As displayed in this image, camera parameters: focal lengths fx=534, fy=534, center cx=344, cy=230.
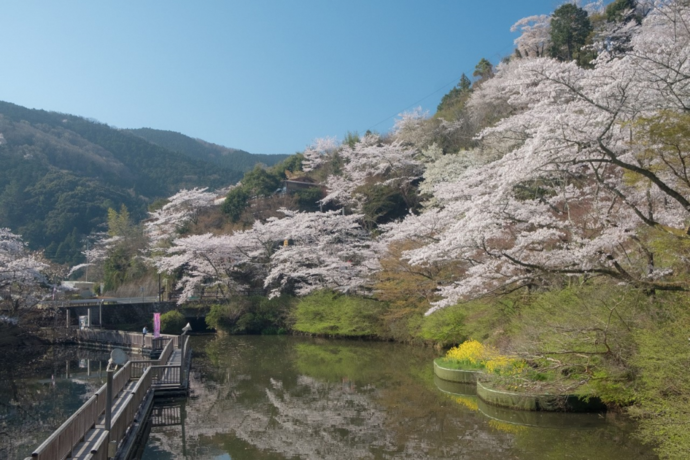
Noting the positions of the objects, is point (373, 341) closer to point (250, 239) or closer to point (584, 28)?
point (250, 239)

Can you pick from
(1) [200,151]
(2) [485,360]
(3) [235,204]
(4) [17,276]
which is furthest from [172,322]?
(1) [200,151]

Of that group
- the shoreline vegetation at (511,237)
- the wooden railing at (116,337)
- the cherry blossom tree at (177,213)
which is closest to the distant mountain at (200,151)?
the shoreline vegetation at (511,237)

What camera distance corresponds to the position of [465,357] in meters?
16.6

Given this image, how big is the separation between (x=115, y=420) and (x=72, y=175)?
214ft

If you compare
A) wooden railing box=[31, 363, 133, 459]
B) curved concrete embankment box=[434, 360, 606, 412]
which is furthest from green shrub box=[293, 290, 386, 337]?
wooden railing box=[31, 363, 133, 459]

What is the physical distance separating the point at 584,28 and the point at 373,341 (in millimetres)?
23455

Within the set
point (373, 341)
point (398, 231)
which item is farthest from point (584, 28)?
point (373, 341)

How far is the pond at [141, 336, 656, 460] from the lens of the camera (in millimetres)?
9914

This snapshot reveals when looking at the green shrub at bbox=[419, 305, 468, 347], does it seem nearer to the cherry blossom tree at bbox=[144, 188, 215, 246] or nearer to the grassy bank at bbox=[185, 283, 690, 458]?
the grassy bank at bbox=[185, 283, 690, 458]

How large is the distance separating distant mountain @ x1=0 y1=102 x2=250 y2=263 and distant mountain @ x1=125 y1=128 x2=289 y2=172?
13.4 meters

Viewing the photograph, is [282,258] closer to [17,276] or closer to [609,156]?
[17,276]

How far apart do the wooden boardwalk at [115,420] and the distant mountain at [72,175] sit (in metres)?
45.3

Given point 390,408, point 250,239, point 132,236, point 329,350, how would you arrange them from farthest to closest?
point 132,236 → point 250,239 → point 329,350 → point 390,408

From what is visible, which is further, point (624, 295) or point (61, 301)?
point (61, 301)
